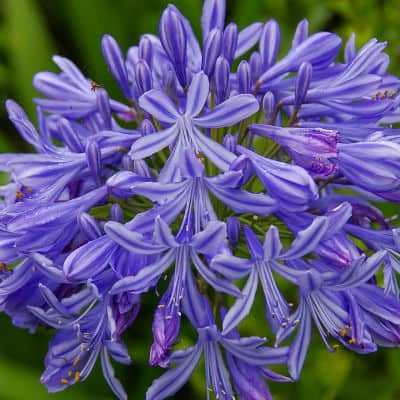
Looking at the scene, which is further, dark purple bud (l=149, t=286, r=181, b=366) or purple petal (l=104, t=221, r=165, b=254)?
dark purple bud (l=149, t=286, r=181, b=366)

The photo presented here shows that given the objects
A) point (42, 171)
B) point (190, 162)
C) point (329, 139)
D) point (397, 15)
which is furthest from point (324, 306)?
point (397, 15)

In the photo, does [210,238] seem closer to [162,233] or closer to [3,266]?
[162,233]

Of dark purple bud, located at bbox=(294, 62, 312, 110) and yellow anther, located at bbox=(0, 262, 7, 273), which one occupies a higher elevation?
dark purple bud, located at bbox=(294, 62, 312, 110)

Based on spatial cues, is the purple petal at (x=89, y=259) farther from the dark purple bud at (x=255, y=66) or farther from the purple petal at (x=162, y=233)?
the dark purple bud at (x=255, y=66)

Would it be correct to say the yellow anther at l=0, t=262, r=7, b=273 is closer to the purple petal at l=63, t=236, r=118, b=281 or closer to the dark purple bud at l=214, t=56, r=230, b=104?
the purple petal at l=63, t=236, r=118, b=281

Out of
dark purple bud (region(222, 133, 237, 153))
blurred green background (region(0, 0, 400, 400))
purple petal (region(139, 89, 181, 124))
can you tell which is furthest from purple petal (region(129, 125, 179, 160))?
blurred green background (region(0, 0, 400, 400))

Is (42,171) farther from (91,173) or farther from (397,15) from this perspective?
(397,15)
